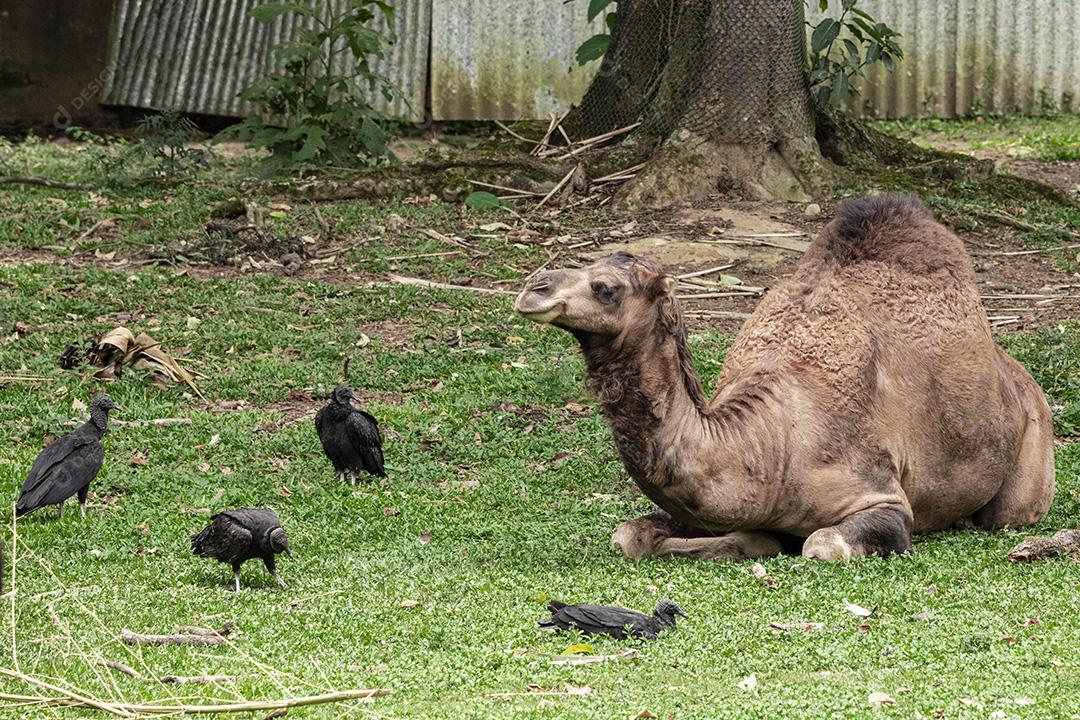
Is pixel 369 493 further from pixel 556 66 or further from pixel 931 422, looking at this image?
pixel 556 66

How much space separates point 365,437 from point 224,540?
1913mm

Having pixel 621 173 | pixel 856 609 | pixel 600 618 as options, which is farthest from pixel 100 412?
pixel 621 173

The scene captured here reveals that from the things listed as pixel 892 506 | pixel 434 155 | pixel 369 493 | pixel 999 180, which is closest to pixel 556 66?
pixel 434 155

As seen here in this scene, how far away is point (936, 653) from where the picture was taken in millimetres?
4973

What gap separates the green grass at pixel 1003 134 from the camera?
17.6 meters

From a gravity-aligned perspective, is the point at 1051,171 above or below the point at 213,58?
below

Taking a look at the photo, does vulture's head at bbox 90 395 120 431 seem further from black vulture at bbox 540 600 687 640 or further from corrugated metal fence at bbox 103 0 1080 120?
corrugated metal fence at bbox 103 0 1080 120

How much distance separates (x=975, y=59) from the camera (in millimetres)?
19500

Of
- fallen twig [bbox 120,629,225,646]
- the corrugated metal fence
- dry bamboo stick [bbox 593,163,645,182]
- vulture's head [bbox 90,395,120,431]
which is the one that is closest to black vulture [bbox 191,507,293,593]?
fallen twig [bbox 120,629,225,646]

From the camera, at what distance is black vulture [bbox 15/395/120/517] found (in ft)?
23.1

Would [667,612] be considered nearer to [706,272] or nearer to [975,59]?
[706,272]

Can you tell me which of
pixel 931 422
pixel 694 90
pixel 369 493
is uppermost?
pixel 694 90

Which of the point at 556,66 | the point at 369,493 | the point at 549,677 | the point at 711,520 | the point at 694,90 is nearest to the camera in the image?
the point at 549,677

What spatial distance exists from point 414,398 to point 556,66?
32.7 feet
